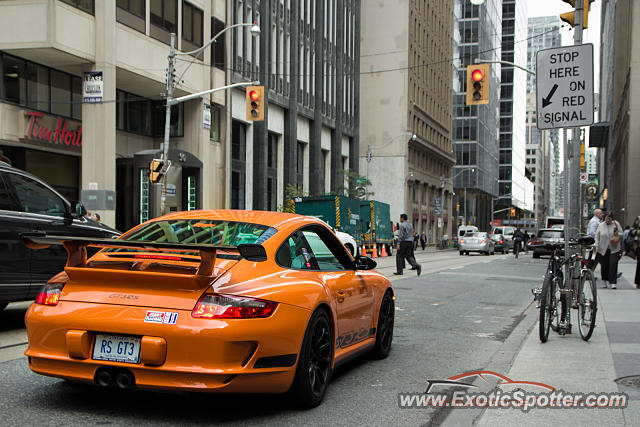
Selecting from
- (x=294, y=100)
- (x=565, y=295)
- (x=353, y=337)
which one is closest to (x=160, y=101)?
(x=294, y=100)

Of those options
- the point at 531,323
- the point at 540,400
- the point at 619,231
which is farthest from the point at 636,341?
the point at 619,231

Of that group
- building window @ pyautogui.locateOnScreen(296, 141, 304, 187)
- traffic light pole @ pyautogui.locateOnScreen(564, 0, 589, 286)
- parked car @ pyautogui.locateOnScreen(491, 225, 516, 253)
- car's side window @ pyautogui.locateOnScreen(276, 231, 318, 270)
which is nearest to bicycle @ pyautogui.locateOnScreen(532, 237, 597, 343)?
traffic light pole @ pyautogui.locateOnScreen(564, 0, 589, 286)

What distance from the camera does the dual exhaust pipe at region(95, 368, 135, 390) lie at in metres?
4.37

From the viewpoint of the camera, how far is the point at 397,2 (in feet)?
227

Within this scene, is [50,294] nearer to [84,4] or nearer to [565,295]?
[565,295]

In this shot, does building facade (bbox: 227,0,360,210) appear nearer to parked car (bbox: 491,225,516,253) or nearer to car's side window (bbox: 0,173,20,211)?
parked car (bbox: 491,225,516,253)

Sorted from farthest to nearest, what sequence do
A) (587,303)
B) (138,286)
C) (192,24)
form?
(192,24), (587,303), (138,286)

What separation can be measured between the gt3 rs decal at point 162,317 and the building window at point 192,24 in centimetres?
3165

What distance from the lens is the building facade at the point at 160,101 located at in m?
26.6

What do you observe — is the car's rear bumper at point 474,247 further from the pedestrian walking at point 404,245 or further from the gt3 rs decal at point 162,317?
the gt3 rs decal at point 162,317

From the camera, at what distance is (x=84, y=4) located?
89.3 ft

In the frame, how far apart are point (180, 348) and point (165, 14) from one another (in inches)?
1204

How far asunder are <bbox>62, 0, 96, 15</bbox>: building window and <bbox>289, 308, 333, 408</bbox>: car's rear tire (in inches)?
970

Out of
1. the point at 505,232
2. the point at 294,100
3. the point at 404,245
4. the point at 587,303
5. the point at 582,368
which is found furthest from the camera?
the point at 505,232
